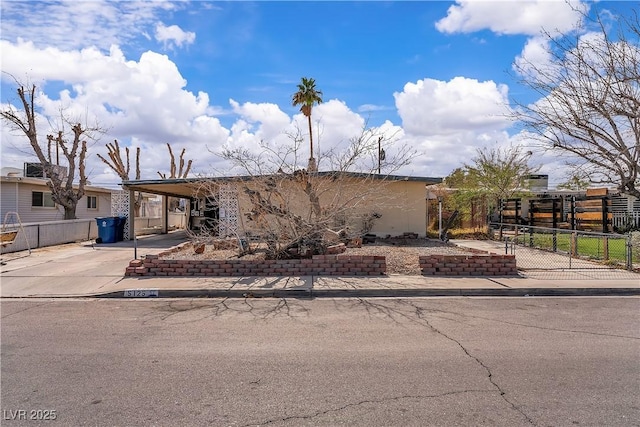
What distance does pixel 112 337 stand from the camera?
604cm

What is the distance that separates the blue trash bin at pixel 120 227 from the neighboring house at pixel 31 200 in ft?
21.7

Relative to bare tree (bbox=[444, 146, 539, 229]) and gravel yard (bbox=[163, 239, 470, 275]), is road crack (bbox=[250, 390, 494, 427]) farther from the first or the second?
bare tree (bbox=[444, 146, 539, 229])

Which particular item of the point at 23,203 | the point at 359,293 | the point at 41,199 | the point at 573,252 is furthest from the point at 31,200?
the point at 573,252

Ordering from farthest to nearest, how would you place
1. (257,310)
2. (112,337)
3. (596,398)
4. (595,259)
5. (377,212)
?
(377,212) < (595,259) < (257,310) < (112,337) < (596,398)

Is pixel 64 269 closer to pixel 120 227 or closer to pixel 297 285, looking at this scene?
pixel 297 285

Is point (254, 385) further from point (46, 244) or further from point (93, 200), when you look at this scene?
point (93, 200)

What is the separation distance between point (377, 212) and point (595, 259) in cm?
810

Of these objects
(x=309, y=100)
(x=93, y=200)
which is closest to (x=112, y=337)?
(x=309, y=100)

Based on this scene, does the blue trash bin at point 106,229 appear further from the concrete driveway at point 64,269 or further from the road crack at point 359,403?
the road crack at point 359,403

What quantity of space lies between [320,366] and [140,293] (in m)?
5.36

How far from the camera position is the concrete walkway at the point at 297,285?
905 centimetres

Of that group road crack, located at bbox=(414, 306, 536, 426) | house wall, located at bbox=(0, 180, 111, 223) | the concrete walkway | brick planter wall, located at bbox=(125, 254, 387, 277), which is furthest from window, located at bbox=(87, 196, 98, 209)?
road crack, located at bbox=(414, 306, 536, 426)

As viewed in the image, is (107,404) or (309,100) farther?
(309,100)

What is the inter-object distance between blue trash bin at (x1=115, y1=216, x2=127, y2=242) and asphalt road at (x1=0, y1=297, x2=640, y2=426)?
12.0 meters
